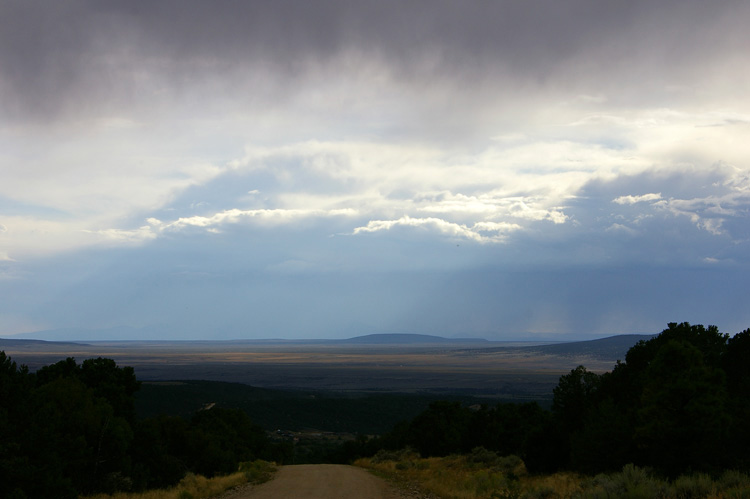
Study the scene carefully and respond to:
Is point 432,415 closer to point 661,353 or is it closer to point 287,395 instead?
point 661,353

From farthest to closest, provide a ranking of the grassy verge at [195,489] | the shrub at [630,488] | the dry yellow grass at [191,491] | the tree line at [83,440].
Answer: the grassy verge at [195,489], the dry yellow grass at [191,491], the tree line at [83,440], the shrub at [630,488]

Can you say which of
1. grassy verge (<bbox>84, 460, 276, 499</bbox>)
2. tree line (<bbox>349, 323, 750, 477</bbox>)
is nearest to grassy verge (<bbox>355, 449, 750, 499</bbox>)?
tree line (<bbox>349, 323, 750, 477</bbox>)

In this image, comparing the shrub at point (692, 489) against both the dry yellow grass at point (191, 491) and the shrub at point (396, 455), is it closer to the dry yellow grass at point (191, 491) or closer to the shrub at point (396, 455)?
the dry yellow grass at point (191, 491)

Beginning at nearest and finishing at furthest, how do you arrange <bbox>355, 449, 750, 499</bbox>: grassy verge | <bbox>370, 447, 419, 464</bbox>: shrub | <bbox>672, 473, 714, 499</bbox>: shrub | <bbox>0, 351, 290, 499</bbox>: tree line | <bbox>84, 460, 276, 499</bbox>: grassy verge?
<bbox>672, 473, 714, 499</bbox>: shrub < <bbox>355, 449, 750, 499</bbox>: grassy verge < <bbox>0, 351, 290, 499</bbox>: tree line < <bbox>84, 460, 276, 499</bbox>: grassy verge < <bbox>370, 447, 419, 464</bbox>: shrub

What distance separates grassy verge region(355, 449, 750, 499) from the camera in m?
13.4

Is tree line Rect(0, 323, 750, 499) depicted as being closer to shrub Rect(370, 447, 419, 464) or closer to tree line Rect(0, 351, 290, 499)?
tree line Rect(0, 351, 290, 499)

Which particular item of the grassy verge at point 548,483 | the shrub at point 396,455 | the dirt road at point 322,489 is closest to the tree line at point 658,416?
the grassy verge at point 548,483

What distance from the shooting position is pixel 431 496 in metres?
19.6

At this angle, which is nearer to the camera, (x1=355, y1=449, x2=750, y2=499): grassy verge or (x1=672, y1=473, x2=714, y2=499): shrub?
(x1=672, y1=473, x2=714, y2=499): shrub

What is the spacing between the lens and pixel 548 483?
70.4 feet

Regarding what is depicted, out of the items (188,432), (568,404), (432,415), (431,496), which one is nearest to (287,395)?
(432,415)

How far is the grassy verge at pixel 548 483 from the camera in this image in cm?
1345

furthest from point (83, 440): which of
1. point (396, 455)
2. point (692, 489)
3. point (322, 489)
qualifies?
point (396, 455)

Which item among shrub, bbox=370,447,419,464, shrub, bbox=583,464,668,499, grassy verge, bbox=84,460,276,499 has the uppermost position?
shrub, bbox=583,464,668,499
